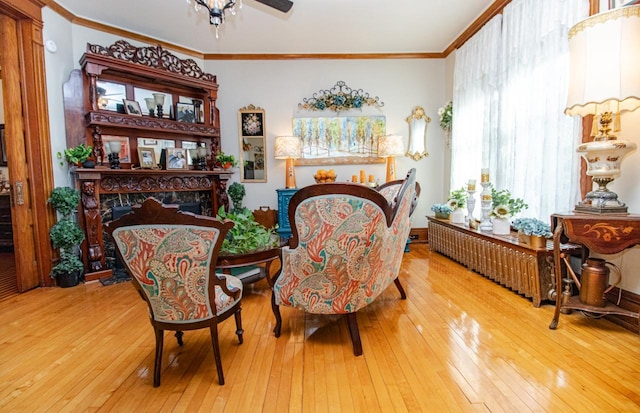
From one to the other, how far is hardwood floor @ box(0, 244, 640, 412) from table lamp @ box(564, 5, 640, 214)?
100cm

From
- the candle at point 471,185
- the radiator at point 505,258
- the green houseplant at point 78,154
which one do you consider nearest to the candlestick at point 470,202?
the candle at point 471,185

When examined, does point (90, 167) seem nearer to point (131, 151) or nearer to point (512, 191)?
point (131, 151)

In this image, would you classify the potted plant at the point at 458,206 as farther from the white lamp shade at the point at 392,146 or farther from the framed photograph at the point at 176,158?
the framed photograph at the point at 176,158

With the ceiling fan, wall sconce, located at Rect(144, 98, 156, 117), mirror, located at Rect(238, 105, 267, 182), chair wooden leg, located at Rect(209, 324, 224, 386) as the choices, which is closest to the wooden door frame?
wall sconce, located at Rect(144, 98, 156, 117)

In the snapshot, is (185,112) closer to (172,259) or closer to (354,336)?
(172,259)

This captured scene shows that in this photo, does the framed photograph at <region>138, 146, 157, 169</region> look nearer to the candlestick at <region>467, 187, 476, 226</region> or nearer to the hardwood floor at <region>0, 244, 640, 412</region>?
the hardwood floor at <region>0, 244, 640, 412</region>

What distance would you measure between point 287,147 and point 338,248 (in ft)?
10.0

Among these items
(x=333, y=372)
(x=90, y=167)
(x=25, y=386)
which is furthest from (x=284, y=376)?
(x=90, y=167)

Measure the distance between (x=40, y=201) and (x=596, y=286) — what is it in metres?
5.07

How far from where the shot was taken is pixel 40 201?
10.7ft

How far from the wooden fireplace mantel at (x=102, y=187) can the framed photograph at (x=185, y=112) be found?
2.73ft

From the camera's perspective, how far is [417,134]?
507 cm

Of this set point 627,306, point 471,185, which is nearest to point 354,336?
point 627,306

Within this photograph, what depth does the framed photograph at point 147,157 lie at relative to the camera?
4086 mm
